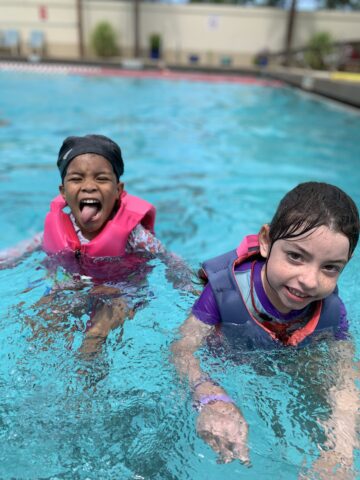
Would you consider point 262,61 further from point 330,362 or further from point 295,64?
point 330,362

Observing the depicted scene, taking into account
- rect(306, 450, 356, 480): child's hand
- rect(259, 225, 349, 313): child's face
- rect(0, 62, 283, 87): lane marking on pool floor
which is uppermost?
rect(259, 225, 349, 313): child's face

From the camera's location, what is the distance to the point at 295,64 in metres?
22.8

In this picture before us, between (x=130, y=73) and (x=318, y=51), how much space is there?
27.9ft

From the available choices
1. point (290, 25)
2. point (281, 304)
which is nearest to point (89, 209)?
point (281, 304)

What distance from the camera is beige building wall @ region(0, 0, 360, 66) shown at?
25344mm

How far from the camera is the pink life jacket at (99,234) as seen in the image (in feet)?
9.62

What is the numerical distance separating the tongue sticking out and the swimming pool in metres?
0.47

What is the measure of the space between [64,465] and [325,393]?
3.62 ft

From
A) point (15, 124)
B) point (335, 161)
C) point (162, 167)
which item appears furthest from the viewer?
point (15, 124)

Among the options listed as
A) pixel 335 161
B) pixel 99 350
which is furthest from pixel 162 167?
pixel 99 350

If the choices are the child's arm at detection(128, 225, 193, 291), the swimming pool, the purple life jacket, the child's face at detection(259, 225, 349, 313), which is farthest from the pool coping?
the child's face at detection(259, 225, 349, 313)

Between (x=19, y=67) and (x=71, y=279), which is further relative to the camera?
(x=19, y=67)

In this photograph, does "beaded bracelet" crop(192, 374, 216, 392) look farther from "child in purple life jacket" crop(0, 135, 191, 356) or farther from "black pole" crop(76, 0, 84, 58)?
"black pole" crop(76, 0, 84, 58)

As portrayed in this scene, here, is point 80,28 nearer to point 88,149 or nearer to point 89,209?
point 88,149
